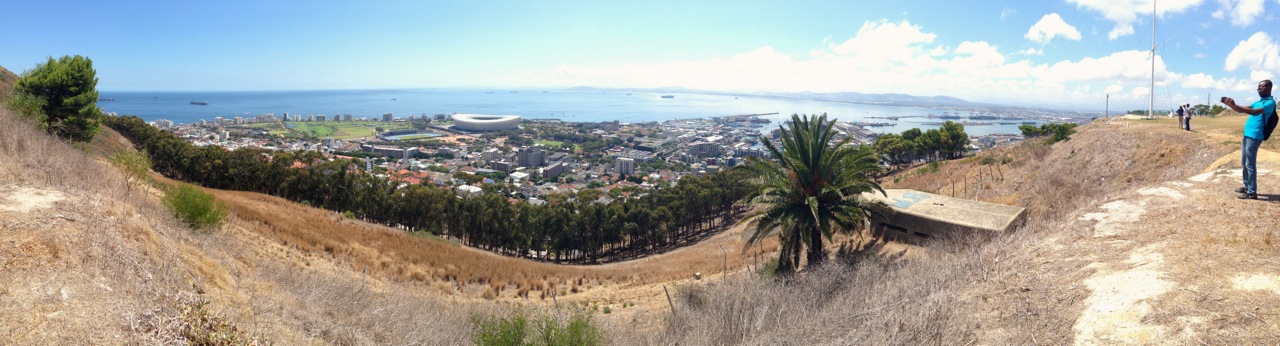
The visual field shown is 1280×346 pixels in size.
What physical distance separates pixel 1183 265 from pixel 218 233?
14.1 metres

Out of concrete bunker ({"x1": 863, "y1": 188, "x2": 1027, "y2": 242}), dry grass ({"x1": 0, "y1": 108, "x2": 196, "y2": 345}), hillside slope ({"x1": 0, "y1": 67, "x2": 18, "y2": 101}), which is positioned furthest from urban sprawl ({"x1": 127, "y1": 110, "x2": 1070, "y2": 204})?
dry grass ({"x1": 0, "y1": 108, "x2": 196, "y2": 345})

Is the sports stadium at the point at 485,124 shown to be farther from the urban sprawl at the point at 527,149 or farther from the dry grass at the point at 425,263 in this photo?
the dry grass at the point at 425,263

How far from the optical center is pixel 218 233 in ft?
32.3

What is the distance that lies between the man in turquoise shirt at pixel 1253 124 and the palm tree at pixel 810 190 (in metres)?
4.78

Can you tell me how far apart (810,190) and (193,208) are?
12031 millimetres

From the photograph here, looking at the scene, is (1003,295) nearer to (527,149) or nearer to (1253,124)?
(1253,124)

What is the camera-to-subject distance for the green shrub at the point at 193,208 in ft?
31.6

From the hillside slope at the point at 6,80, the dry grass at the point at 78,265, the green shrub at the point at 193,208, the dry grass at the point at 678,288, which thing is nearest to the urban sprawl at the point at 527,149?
the hillside slope at the point at 6,80

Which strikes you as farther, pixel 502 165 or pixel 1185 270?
pixel 502 165

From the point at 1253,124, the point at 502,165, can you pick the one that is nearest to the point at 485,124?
the point at 502,165

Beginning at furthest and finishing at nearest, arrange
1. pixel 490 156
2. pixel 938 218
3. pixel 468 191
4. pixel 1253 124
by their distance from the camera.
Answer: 1. pixel 490 156
2. pixel 468 191
3. pixel 938 218
4. pixel 1253 124

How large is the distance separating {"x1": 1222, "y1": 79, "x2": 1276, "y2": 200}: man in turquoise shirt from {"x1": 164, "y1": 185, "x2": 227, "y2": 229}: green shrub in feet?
51.0

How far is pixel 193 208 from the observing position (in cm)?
989

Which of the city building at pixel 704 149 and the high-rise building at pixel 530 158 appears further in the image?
the city building at pixel 704 149
